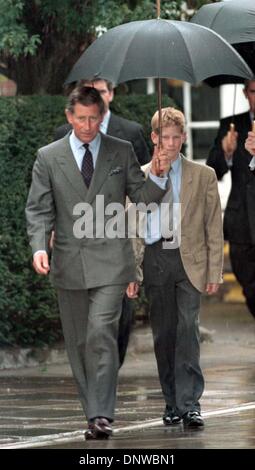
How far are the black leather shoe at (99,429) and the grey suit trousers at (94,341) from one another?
0.14 ft

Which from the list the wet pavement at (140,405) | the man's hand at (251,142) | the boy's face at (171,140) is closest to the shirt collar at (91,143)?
the boy's face at (171,140)

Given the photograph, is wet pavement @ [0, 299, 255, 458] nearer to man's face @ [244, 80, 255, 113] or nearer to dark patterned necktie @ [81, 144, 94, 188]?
dark patterned necktie @ [81, 144, 94, 188]

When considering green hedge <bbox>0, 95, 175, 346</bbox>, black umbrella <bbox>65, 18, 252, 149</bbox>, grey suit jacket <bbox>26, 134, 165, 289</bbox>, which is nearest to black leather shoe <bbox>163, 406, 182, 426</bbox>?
grey suit jacket <bbox>26, 134, 165, 289</bbox>

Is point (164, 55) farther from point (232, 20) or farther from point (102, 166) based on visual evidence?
point (232, 20)

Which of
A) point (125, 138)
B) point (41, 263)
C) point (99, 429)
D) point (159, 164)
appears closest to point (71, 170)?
point (159, 164)

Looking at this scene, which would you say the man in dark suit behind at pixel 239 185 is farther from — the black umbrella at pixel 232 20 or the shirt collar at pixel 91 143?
the shirt collar at pixel 91 143

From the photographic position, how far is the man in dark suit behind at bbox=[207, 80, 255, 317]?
1093cm

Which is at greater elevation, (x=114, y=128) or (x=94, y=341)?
(x=114, y=128)

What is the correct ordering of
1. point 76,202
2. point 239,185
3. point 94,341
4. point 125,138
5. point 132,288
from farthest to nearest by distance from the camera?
point 239,185
point 125,138
point 132,288
point 76,202
point 94,341

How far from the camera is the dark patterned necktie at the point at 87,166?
911 centimetres

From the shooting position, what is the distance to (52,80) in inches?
537

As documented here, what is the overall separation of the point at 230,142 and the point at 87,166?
1872 millimetres

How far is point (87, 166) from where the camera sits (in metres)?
9.16
